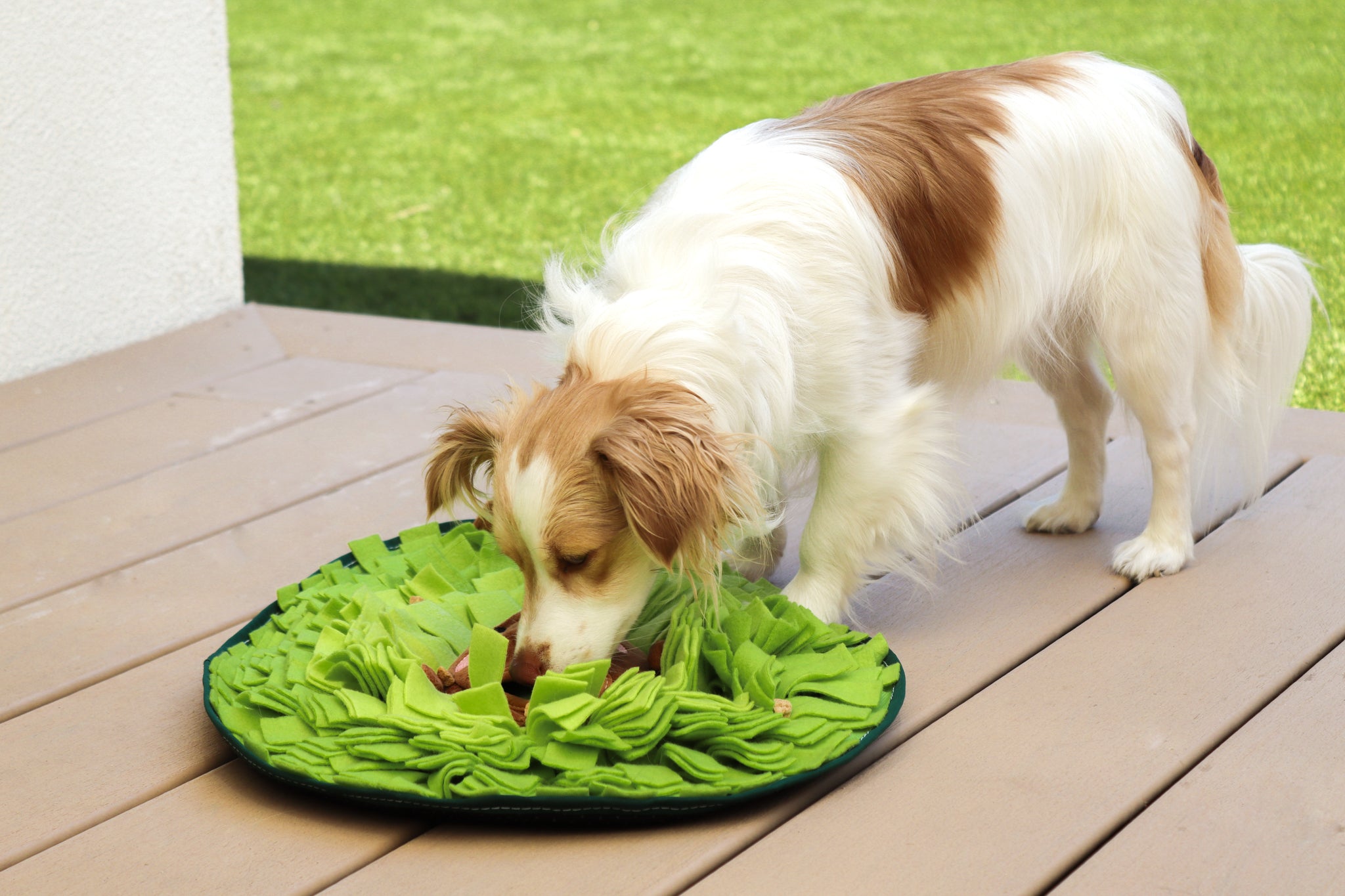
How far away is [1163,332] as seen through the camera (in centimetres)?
269

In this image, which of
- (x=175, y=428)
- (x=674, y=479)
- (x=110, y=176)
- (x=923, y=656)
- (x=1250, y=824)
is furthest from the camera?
(x=110, y=176)

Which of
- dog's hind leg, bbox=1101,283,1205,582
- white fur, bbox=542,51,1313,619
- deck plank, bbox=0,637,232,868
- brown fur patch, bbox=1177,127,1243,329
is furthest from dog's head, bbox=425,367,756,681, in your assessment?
brown fur patch, bbox=1177,127,1243,329

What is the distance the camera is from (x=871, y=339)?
2447 millimetres

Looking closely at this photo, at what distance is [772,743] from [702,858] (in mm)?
223

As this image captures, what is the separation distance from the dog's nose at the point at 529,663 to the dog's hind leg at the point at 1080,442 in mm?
1317

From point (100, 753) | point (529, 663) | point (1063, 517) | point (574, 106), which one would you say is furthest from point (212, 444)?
point (574, 106)

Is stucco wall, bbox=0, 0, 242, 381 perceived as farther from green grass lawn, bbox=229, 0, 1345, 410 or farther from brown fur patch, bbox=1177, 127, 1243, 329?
brown fur patch, bbox=1177, 127, 1243, 329

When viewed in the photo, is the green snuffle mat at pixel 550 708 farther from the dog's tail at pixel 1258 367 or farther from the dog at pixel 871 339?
the dog's tail at pixel 1258 367

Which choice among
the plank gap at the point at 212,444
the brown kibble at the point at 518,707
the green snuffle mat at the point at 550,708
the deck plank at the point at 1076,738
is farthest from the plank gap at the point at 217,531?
the deck plank at the point at 1076,738

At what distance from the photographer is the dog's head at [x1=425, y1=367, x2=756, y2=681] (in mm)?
2014

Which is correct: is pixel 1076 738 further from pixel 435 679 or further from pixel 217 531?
pixel 217 531

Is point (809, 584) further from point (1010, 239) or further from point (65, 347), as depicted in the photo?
point (65, 347)

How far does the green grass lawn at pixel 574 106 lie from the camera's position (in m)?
5.66

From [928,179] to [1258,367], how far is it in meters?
0.98
